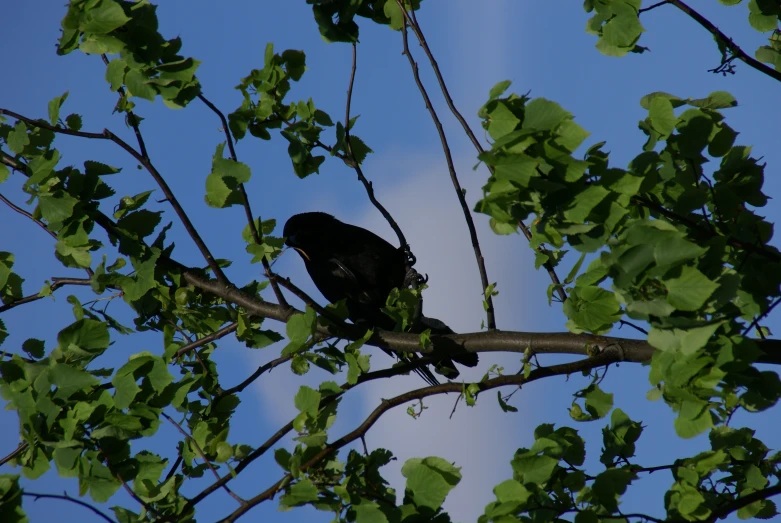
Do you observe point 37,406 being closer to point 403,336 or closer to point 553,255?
point 403,336

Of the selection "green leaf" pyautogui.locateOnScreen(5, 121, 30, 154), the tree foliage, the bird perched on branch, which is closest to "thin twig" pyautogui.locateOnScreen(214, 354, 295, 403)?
the tree foliage

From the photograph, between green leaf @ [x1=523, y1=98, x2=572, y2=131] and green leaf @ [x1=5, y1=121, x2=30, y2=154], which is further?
green leaf @ [x1=5, y1=121, x2=30, y2=154]

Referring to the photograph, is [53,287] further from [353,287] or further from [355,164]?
[353,287]

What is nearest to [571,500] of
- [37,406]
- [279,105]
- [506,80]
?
[506,80]

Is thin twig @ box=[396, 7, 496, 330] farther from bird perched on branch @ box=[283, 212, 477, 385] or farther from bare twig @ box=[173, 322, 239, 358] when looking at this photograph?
bird perched on branch @ box=[283, 212, 477, 385]

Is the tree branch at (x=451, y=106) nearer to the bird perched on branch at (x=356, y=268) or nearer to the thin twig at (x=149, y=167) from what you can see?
the thin twig at (x=149, y=167)

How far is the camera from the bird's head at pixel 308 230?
6141mm

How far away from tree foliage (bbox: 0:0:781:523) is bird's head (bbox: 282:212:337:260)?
7.35 ft

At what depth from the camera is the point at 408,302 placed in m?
3.42

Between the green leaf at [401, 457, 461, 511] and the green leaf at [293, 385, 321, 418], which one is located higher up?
the green leaf at [293, 385, 321, 418]

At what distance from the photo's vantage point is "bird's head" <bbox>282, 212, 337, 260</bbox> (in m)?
6.14

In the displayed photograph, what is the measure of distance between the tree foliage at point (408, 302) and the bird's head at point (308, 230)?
2.24 m

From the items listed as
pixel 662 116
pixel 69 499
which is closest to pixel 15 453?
pixel 69 499

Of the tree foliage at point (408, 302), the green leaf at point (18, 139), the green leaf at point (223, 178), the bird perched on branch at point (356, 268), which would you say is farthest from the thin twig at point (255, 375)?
the bird perched on branch at point (356, 268)
